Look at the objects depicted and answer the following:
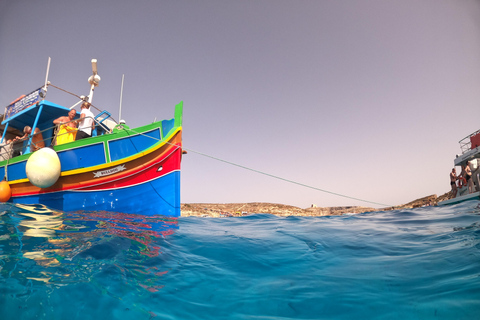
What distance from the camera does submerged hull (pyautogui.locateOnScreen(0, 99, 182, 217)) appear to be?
20.5 ft

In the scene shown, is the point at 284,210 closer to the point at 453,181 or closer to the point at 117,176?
the point at 453,181

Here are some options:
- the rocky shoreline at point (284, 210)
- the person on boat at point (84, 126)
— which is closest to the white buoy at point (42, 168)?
the person on boat at point (84, 126)

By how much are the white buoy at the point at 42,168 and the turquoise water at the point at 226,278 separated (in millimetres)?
2712

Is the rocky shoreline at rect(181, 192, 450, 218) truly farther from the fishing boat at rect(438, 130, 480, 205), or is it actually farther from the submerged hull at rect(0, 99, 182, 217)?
the submerged hull at rect(0, 99, 182, 217)

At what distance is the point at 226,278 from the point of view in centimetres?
235

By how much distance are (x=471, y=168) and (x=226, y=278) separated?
15681 mm

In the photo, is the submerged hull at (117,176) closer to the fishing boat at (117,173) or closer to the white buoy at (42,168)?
the fishing boat at (117,173)

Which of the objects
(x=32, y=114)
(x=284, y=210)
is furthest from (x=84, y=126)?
(x=284, y=210)

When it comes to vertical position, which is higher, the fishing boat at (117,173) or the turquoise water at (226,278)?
the fishing boat at (117,173)

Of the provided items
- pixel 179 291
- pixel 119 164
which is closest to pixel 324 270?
pixel 179 291

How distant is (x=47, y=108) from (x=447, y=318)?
10099 mm

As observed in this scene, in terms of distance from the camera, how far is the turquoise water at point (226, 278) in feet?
5.48

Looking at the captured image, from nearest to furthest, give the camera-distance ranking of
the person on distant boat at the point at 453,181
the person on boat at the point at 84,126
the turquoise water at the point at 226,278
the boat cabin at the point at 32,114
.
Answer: the turquoise water at the point at 226,278 → the person on boat at the point at 84,126 → the boat cabin at the point at 32,114 → the person on distant boat at the point at 453,181

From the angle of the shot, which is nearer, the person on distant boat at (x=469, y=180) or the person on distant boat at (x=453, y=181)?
the person on distant boat at (x=469, y=180)
